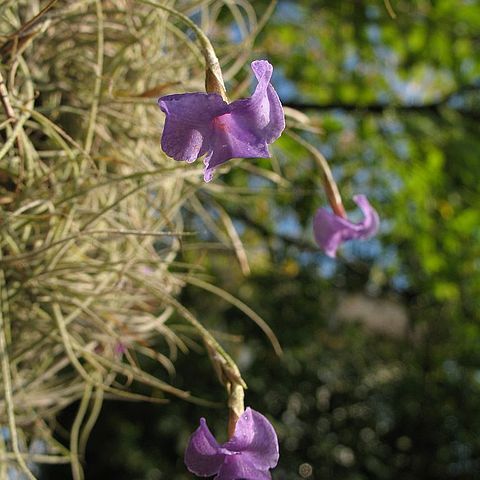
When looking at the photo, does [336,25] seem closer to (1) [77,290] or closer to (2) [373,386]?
(1) [77,290]

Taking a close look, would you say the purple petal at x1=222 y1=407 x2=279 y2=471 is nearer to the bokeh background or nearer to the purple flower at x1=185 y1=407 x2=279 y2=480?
the purple flower at x1=185 y1=407 x2=279 y2=480

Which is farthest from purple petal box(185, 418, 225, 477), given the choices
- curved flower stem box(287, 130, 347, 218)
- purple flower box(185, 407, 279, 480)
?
curved flower stem box(287, 130, 347, 218)

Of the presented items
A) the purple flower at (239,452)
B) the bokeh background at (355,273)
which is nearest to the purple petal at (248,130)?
the purple flower at (239,452)

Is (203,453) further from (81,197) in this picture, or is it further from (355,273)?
(355,273)

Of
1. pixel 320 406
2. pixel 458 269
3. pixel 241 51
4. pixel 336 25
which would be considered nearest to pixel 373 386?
pixel 320 406

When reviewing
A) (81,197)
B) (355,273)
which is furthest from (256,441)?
(355,273)

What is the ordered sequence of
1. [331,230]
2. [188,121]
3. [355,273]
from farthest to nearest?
[355,273] → [331,230] → [188,121]
